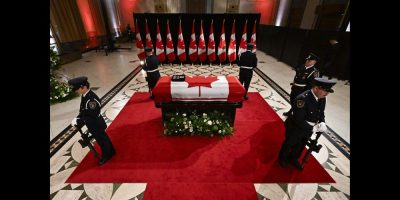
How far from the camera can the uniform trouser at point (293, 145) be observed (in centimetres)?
255

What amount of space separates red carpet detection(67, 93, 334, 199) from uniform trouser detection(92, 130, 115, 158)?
0.46ft

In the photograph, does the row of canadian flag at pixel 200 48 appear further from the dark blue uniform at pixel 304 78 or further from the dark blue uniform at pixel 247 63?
the dark blue uniform at pixel 304 78

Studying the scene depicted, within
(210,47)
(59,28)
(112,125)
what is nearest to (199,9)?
(210,47)

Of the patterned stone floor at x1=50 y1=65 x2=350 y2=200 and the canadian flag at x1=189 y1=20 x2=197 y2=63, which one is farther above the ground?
the canadian flag at x1=189 y1=20 x2=197 y2=63

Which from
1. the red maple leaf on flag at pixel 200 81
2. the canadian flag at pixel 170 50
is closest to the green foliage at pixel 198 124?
the red maple leaf on flag at pixel 200 81

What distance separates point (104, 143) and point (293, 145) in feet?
9.11

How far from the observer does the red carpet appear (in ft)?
8.55

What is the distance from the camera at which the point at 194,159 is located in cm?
293

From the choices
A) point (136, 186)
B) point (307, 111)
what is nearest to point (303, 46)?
point (307, 111)

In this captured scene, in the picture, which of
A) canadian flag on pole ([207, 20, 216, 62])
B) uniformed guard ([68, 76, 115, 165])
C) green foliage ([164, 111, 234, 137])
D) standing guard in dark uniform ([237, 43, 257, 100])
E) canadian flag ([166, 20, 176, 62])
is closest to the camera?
uniformed guard ([68, 76, 115, 165])

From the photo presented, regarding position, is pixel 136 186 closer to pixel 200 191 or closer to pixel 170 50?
pixel 200 191

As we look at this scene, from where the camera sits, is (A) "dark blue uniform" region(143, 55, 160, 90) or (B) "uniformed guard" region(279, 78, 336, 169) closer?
(B) "uniformed guard" region(279, 78, 336, 169)

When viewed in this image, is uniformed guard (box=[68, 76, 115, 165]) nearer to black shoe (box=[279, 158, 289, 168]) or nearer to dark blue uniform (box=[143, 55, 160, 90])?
dark blue uniform (box=[143, 55, 160, 90])

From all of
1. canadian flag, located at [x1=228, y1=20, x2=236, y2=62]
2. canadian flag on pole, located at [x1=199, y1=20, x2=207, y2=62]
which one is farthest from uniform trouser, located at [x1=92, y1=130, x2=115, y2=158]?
canadian flag, located at [x1=228, y1=20, x2=236, y2=62]
